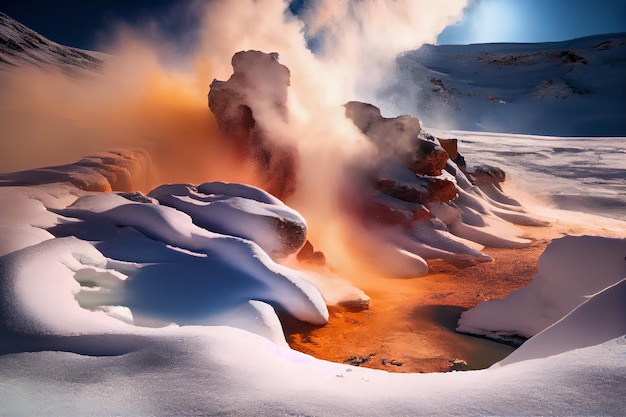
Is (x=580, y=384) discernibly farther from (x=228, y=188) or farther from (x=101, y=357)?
(x=228, y=188)

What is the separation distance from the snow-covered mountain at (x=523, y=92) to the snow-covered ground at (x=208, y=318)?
98.2 feet

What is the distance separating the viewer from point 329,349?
15.1 feet

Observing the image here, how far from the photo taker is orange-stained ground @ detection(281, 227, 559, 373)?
4.57 m

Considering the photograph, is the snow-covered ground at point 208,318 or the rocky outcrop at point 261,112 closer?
the snow-covered ground at point 208,318

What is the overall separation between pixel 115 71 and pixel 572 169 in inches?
756

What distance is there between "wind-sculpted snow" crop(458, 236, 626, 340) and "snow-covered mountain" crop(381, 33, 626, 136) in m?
29.6

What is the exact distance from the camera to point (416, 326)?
5.57 m

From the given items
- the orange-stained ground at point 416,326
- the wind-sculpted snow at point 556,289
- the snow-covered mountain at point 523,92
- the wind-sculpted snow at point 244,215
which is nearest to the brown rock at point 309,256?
the orange-stained ground at point 416,326

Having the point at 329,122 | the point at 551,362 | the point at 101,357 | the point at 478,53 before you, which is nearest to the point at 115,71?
the point at 329,122

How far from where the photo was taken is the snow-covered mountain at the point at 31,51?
1359 centimetres

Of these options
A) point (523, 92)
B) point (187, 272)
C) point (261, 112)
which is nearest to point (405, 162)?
point (261, 112)

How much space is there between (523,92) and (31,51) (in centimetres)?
3749

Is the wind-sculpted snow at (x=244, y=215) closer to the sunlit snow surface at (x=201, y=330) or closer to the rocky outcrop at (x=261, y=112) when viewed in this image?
the sunlit snow surface at (x=201, y=330)

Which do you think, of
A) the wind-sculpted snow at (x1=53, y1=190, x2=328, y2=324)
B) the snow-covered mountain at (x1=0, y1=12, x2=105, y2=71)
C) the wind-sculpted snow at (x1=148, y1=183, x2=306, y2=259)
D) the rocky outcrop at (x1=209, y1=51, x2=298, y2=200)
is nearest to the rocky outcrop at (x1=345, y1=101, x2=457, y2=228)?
the rocky outcrop at (x1=209, y1=51, x2=298, y2=200)
